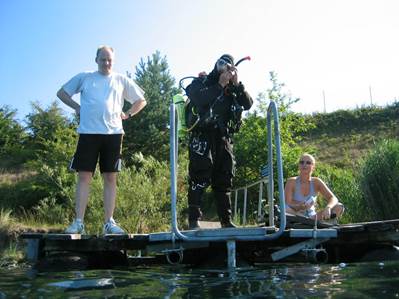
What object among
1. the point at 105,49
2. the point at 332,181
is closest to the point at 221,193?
the point at 105,49

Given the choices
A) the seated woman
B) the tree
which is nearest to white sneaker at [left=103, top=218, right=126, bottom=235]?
the seated woman

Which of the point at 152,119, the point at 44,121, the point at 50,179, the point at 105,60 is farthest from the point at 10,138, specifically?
the point at 105,60

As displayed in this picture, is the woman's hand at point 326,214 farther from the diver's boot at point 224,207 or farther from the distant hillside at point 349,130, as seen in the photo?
the distant hillside at point 349,130

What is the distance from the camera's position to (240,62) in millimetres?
5246

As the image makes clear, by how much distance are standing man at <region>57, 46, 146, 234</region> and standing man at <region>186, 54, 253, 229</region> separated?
760 mm

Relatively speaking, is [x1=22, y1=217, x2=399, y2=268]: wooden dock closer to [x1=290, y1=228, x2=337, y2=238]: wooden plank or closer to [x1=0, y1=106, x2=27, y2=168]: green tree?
[x1=290, y1=228, x2=337, y2=238]: wooden plank

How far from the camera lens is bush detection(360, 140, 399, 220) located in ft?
26.5

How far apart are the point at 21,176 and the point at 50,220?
7516 millimetres

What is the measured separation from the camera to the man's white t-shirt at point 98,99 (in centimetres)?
509

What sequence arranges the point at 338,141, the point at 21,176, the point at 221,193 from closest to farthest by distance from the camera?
the point at 221,193, the point at 21,176, the point at 338,141

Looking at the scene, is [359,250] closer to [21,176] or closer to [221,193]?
[221,193]

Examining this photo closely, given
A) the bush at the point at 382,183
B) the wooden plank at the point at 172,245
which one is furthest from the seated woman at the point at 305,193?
the bush at the point at 382,183

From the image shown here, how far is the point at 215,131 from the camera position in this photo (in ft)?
16.9

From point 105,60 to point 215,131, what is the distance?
1322 mm
